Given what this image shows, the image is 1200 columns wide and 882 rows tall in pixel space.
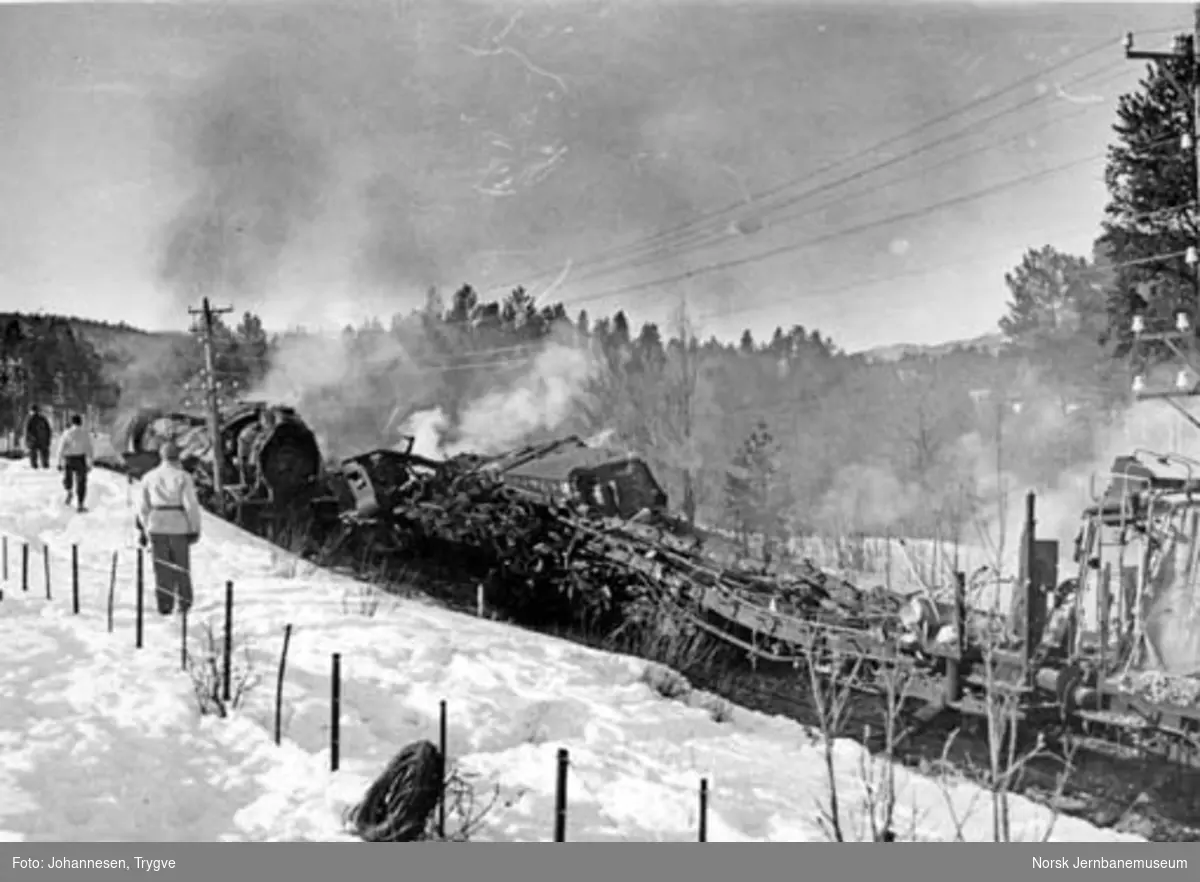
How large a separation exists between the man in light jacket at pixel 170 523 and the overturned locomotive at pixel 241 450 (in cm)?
57

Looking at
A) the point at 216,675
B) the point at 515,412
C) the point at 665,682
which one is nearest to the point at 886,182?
the point at 515,412

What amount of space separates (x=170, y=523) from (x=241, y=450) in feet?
2.40

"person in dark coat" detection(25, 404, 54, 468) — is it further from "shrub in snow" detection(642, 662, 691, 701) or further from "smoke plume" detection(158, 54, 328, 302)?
"shrub in snow" detection(642, 662, 691, 701)

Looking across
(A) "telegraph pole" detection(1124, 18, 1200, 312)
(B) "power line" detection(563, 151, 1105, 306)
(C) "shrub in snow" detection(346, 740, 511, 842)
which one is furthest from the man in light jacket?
(A) "telegraph pole" detection(1124, 18, 1200, 312)

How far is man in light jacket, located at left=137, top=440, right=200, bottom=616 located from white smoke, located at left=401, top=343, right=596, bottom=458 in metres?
1.12

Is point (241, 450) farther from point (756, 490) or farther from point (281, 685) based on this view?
point (756, 490)

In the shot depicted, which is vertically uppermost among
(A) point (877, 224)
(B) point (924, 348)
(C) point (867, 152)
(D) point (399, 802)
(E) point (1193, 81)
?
(E) point (1193, 81)

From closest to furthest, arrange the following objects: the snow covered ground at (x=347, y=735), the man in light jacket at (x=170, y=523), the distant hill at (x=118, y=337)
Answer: the snow covered ground at (x=347, y=735) → the man in light jacket at (x=170, y=523) → the distant hill at (x=118, y=337)

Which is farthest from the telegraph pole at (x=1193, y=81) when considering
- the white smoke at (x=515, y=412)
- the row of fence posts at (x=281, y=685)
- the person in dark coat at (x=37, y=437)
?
the person in dark coat at (x=37, y=437)

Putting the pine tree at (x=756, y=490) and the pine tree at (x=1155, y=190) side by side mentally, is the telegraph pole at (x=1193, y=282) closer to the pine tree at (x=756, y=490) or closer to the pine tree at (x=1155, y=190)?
the pine tree at (x=1155, y=190)

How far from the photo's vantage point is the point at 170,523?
3.74 metres

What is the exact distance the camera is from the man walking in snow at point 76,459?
13.9ft

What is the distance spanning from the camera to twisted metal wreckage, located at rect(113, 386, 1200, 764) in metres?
3.99

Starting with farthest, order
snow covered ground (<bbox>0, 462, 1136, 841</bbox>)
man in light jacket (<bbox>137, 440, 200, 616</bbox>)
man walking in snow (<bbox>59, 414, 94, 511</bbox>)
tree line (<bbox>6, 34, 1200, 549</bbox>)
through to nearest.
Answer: man walking in snow (<bbox>59, 414, 94, 511</bbox>) < tree line (<bbox>6, 34, 1200, 549</bbox>) < man in light jacket (<bbox>137, 440, 200, 616</bbox>) < snow covered ground (<bbox>0, 462, 1136, 841</bbox>)
